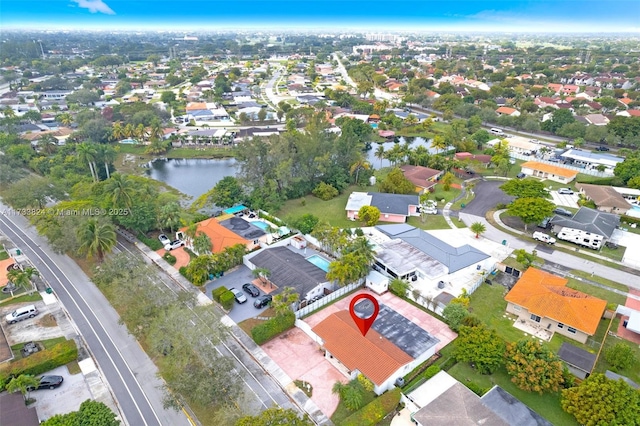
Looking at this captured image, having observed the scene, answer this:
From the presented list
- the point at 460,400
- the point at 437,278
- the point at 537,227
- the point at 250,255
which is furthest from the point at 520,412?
the point at 537,227

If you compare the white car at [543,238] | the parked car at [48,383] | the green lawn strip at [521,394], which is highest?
→ the white car at [543,238]

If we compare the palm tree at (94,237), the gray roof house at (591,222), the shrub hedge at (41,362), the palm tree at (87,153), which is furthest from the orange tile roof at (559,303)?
the palm tree at (87,153)

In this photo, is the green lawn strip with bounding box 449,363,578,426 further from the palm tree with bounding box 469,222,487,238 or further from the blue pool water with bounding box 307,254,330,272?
the palm tree with bounding box 469,222,487,238

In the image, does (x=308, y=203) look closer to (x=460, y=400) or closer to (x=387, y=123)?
(x=460, y=400)

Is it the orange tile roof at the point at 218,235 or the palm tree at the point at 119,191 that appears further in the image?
the palm tree at the point at 119,191

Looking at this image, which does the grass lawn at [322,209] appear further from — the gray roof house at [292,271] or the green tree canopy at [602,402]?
the green tree canopy at [602,402]

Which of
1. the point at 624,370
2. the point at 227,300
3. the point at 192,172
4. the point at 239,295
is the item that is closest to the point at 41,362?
the point at 227,300
